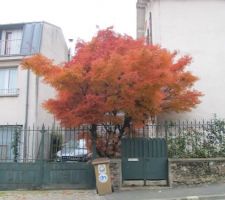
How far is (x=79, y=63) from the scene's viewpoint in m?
14.9

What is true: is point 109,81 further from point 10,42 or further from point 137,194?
point 10,42

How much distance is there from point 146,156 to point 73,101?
10.9 feet

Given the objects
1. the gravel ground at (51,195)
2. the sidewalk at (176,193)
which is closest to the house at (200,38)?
the sidewalk at (176,193)

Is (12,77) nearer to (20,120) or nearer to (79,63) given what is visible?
(20,120)

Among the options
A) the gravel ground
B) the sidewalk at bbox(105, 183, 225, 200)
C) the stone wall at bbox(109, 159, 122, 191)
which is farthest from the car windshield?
the sidewalk at bbox(105, 183, 225, 200)

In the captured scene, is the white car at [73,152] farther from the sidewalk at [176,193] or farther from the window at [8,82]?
the window at [8,82]

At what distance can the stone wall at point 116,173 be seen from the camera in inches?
603

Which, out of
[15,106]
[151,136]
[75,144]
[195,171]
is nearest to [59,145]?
[75,144]

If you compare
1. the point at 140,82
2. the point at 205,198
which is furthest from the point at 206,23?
the point at 205,198

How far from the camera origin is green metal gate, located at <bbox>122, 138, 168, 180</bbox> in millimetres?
15758

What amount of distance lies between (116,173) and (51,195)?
238 centimetres

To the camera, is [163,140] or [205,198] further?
[163,140]

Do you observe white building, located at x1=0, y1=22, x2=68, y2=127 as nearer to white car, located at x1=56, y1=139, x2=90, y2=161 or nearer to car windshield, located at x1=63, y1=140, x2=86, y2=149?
white car, located at x1=56, y1=139, x2=90, y2=161

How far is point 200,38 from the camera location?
1978cm
